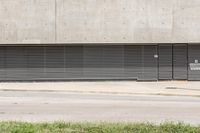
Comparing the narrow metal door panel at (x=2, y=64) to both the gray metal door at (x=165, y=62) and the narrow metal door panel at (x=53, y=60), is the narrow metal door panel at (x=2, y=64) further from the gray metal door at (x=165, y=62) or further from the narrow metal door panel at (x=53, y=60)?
the gray metal door at (x=165, y=62)

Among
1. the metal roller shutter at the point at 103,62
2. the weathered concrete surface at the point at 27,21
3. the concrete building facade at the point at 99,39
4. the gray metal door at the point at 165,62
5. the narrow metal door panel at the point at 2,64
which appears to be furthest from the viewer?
the gray metal door at the point at 165,62

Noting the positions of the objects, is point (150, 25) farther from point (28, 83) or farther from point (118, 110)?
point (118, 110)

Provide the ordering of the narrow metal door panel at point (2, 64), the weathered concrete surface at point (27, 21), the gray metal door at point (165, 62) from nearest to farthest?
the weathered concrete surface at point (27, 21), the narrow metal door panel at point (2, 64), the gray metal door at point (165, 62)

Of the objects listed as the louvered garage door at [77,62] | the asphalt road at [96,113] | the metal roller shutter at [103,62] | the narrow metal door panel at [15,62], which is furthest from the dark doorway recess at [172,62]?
the asphalt road at [96,113]

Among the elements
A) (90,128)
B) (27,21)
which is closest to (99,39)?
(27,21)

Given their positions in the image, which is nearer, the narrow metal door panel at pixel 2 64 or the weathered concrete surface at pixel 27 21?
the weathered concrete surface at pixel 27 21

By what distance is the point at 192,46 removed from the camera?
36125mm

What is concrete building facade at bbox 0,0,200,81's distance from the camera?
113ft

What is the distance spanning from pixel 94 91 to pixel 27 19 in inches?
342

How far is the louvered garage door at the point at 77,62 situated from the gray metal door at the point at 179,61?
4.48ft

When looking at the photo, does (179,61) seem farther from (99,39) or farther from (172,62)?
(99,39)

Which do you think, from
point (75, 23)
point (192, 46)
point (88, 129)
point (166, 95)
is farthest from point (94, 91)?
point (88, 129)

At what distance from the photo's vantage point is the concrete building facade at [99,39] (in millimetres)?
34562

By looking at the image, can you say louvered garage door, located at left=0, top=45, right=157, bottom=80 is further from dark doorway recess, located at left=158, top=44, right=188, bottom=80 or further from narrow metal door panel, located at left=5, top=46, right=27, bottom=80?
dark doorway recess, located at left=158, top=44, right=188, bottom=80
